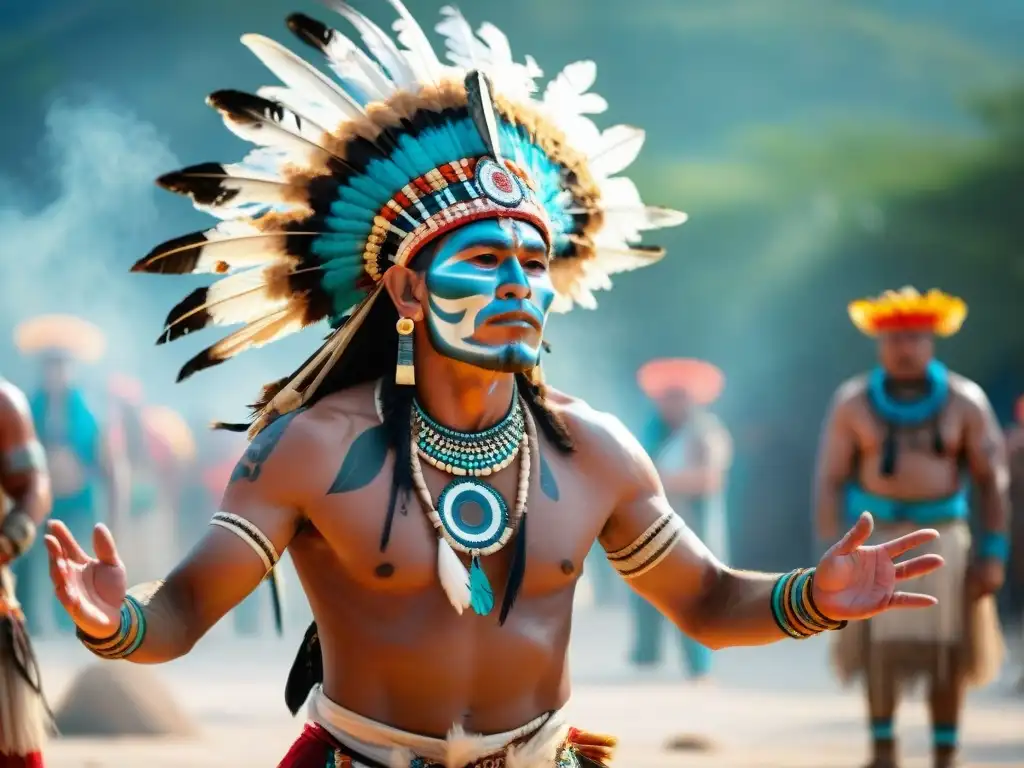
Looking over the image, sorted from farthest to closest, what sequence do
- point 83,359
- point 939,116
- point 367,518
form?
point 939,116 < point 83,359 < point 367,518

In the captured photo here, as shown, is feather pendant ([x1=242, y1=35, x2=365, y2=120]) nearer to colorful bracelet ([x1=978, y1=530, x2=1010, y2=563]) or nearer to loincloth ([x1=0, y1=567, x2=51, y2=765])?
loincloth ([x1=0, y1=567, x2=51, y2=765])

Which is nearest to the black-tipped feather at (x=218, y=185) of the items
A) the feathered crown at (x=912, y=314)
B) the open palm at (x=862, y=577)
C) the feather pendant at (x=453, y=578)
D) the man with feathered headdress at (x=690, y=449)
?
the feather pendant at (x=453, y=578)

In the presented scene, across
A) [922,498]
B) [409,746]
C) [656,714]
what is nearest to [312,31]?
[409,746]

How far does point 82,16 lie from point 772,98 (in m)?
8.80

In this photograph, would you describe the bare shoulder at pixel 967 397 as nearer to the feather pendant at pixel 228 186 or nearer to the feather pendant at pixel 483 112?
the feather pendant at pixel 483 112

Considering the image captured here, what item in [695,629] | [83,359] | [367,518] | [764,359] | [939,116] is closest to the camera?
[367,518]

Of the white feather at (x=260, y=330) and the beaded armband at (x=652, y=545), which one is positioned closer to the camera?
the beaded armband at (x=652, y=545)

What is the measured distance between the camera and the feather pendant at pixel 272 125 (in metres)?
3.92

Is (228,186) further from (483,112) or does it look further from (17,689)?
(17,689)

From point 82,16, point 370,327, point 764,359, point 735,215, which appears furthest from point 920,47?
point 370,327

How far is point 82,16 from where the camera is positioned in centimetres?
2164

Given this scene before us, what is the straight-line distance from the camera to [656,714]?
1069 cm

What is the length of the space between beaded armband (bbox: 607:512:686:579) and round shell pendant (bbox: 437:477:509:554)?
0.35 metres

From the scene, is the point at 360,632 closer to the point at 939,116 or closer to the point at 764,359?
the point at 764,359
